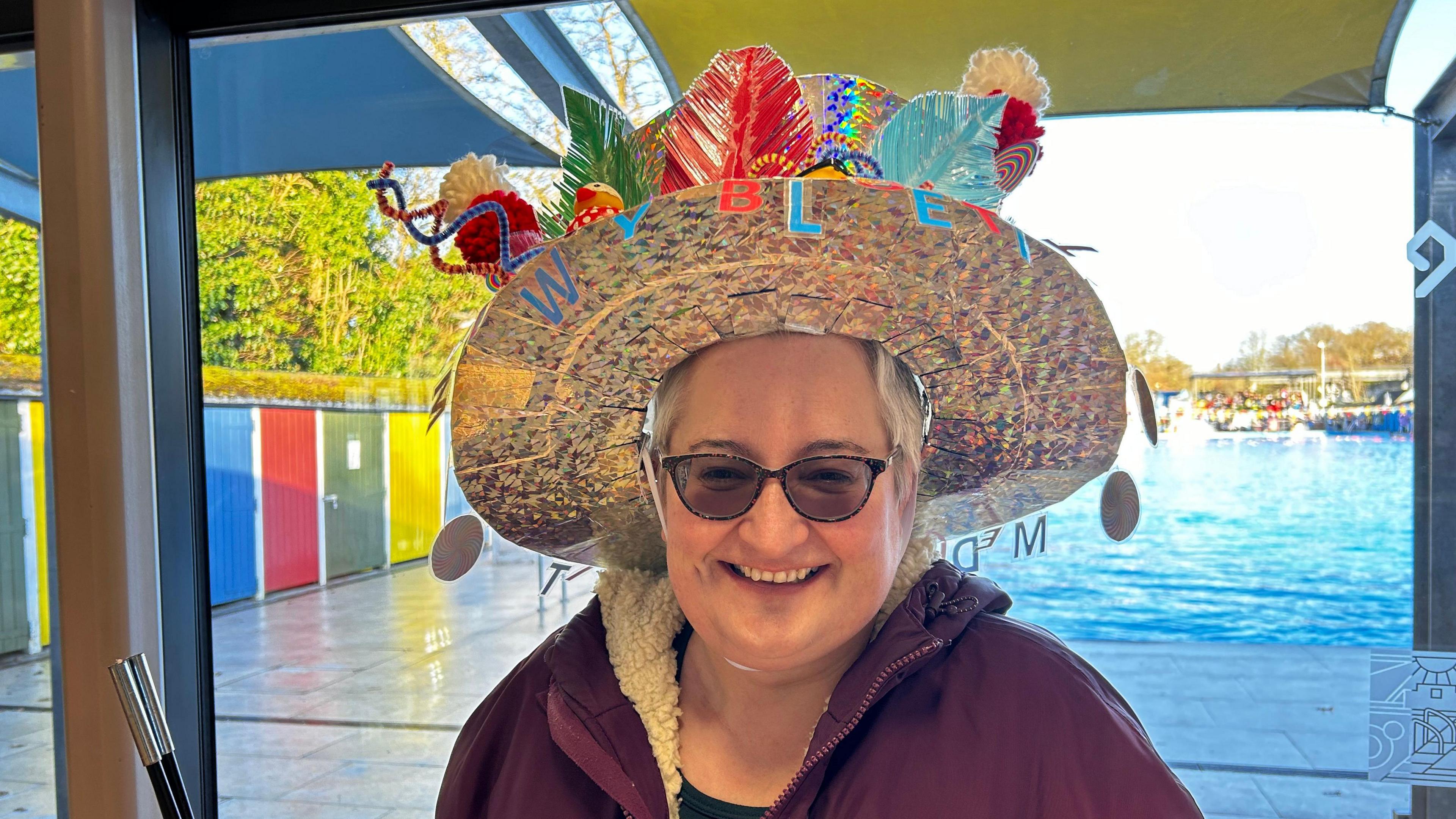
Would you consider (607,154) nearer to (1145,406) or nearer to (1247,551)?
(1145,406)

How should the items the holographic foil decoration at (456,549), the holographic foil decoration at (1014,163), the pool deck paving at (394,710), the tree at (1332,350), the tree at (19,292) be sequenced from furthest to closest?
the pool deck paving at (394,710)
the tree at (19,292)
the tree at (1332,350)
the holographic foil decoration at (456,549)
the holographic foil decoration at (1014,163)

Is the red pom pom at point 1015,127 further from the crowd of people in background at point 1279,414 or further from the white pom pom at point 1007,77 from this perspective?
the crowd of people in background at point 1279,414

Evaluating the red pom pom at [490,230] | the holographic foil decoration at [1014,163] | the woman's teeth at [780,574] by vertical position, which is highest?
the holographic foil decoration at [1014,163]

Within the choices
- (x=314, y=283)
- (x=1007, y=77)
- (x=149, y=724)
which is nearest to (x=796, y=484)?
(x=1007, y=77)

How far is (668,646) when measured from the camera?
45.2 inches

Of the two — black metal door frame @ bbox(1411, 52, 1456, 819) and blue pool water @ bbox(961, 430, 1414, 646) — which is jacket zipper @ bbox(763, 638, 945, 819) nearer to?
blue pool water @ bbox(961, 430, 1414, 646)

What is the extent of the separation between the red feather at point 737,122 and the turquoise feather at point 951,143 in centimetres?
10

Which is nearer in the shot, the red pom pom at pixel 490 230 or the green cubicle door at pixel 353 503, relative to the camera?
the red pom pom at pixel 490 230

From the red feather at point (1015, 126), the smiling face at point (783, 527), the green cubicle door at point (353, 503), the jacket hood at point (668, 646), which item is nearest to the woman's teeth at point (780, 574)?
the smiling face at point (783, 527)

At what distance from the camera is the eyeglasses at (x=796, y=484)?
97cm

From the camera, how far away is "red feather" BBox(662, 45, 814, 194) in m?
0.93

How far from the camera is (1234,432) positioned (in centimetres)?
229

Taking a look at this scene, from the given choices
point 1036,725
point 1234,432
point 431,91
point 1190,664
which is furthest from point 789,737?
point 1190,664

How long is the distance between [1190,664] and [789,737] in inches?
121
